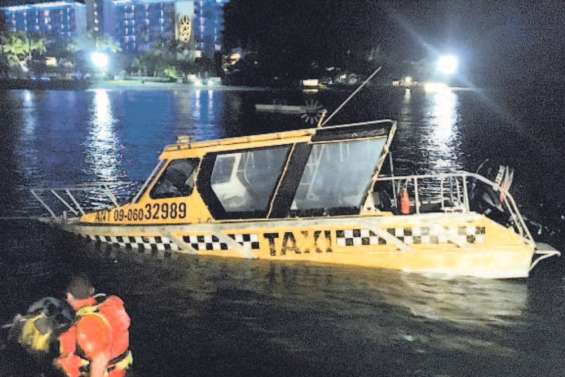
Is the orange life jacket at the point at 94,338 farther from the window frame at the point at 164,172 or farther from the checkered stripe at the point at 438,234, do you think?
the window frame at the point at 164,172

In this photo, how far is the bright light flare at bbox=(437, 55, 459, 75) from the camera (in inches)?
5364

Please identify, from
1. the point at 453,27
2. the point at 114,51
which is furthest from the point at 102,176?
the point at 114,51

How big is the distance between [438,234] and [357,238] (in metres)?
1.52

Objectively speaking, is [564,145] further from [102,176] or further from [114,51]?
[114,51]

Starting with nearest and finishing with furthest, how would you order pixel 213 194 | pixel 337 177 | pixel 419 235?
pixel 419 235 → pixel 337 177 → pixel 213 194

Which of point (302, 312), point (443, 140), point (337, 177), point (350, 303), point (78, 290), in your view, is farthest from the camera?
point (443, 140)

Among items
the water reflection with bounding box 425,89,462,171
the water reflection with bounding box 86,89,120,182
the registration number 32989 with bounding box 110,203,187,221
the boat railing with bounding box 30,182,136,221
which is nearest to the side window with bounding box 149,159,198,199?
the registration number 32989 with bounding box 110,203,187,221

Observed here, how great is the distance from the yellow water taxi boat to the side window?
0.9 inches

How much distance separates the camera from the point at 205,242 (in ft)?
43.2

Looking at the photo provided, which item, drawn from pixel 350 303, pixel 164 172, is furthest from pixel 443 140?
pixel 350 303

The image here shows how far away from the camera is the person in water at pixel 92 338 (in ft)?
Result: 19.4

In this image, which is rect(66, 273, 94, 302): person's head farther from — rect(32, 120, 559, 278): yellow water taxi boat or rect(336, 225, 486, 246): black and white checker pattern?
rect(336, 225, 486, 246): black and white checker pattern

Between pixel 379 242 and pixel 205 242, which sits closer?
pixel 379 242

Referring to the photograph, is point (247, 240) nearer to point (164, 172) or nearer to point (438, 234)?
point (164, 172)
